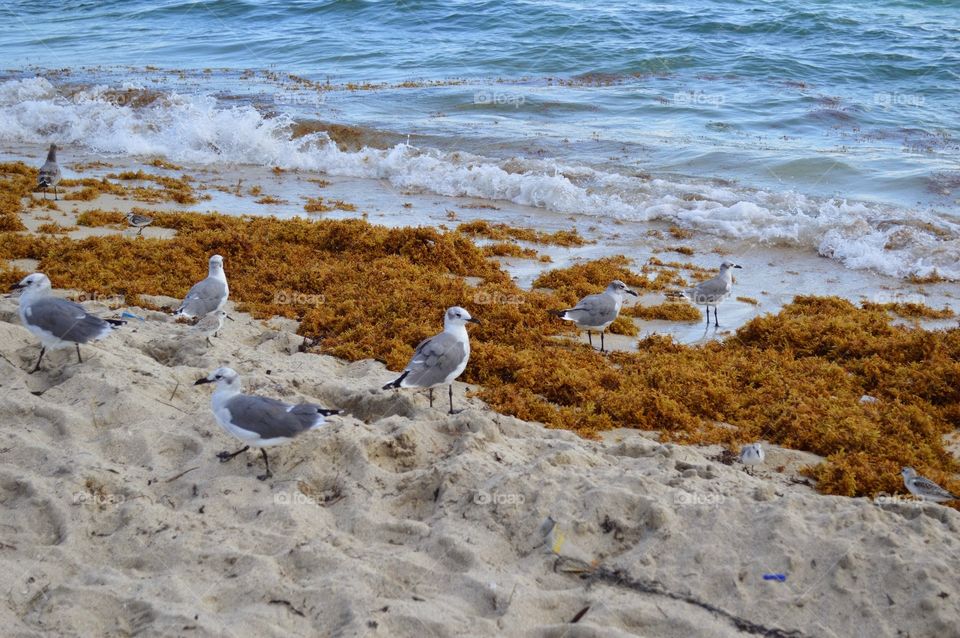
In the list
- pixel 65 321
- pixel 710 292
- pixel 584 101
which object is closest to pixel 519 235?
pixel 710 292

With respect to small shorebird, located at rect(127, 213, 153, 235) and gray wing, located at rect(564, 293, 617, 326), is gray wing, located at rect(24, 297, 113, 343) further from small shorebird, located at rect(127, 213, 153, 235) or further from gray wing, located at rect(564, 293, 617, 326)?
small shorebird, located at rect(127, 213, 153, 235)

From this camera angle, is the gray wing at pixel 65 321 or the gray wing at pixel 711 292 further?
the gray wing at pixel 711 292

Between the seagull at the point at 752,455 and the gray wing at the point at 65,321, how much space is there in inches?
200

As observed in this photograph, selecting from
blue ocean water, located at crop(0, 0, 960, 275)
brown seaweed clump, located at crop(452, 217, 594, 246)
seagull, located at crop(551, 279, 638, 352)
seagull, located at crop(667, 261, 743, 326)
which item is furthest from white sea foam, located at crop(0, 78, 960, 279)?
seagull, located at crop(551, 279, 638, 352)

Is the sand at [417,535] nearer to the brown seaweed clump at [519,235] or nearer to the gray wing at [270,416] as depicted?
the gray wing at [270,416]

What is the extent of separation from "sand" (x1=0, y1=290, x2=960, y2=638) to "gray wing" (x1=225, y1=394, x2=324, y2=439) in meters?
0.26

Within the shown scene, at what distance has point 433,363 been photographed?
595 centimetres

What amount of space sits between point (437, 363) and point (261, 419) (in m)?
1.61

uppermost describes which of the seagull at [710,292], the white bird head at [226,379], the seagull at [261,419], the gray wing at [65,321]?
the gray wing at [65,321]

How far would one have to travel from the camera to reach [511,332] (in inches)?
325

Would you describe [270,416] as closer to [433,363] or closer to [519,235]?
[433,363]

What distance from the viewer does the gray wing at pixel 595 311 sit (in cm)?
→ 791

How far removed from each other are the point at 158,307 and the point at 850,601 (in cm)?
715

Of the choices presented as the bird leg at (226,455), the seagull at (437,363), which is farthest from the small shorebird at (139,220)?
the bird leg at (226,455)
